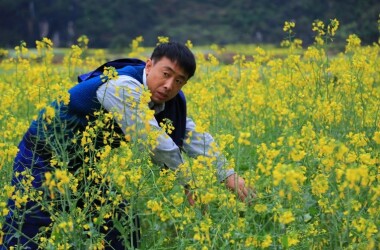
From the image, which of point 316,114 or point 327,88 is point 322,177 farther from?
point 327,88

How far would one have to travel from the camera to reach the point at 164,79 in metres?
3.22

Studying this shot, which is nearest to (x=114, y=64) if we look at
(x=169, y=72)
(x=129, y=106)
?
(x=169, y=72)

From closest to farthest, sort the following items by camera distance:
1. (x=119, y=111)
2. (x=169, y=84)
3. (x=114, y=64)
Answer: (x=119, y=111) → (x=169, y=84) → (x=114, y=64)

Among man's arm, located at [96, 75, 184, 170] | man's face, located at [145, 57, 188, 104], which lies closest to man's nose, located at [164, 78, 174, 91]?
man's face, located at [145, 57, 188, 104]

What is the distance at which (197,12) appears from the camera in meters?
31.7

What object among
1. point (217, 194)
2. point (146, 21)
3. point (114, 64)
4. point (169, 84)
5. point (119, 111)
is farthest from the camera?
point (146, 21)

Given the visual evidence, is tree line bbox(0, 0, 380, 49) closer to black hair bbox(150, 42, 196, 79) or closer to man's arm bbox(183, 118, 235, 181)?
man's arm bbox(183, 118, 235, 181)

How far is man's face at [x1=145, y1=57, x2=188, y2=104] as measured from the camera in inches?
126

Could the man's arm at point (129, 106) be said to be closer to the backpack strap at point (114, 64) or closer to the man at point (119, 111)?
the man at point (119, 111)

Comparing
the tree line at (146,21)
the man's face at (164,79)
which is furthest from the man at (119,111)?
the tree line at (146,21)

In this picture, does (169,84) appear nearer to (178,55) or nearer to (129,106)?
(178,55)

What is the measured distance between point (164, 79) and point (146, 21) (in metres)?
26.0

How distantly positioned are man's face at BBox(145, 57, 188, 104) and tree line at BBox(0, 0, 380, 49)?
21.7 metres

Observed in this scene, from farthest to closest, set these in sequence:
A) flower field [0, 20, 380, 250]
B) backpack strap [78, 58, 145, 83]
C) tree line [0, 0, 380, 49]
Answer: tree line [0, 0, 380, 49]
backpack strap [78, 58, 145, 83]
flower field [0, 20, 380, 250]
